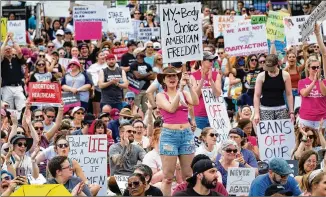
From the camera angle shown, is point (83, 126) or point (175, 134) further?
point (83, 126)

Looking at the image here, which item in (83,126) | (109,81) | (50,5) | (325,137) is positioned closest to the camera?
(325,137)

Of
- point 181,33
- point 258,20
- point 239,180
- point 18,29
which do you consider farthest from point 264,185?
point 18,29

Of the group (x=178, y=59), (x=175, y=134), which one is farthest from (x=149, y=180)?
(x=178, y=59)

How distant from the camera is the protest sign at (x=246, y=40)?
23031mm

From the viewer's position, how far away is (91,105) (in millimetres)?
23641

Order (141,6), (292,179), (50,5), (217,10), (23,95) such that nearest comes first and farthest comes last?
(292,179) → (23,95) → (50,5) → (217,10) → (141,6)

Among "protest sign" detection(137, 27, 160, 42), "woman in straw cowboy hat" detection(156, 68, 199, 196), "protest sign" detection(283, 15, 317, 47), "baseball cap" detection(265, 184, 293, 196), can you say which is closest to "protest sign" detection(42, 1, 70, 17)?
"protest sign" detection(137, 27, 160, 42)

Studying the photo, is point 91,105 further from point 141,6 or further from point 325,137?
point 141,6

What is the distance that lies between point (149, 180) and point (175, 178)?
1.35 metres

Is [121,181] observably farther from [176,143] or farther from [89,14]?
[89,14]

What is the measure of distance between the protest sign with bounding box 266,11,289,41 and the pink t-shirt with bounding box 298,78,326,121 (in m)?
5.52

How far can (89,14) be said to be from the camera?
2748 centimetres

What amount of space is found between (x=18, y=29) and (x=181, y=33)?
11909 mm

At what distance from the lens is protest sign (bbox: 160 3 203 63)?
1650 cm
